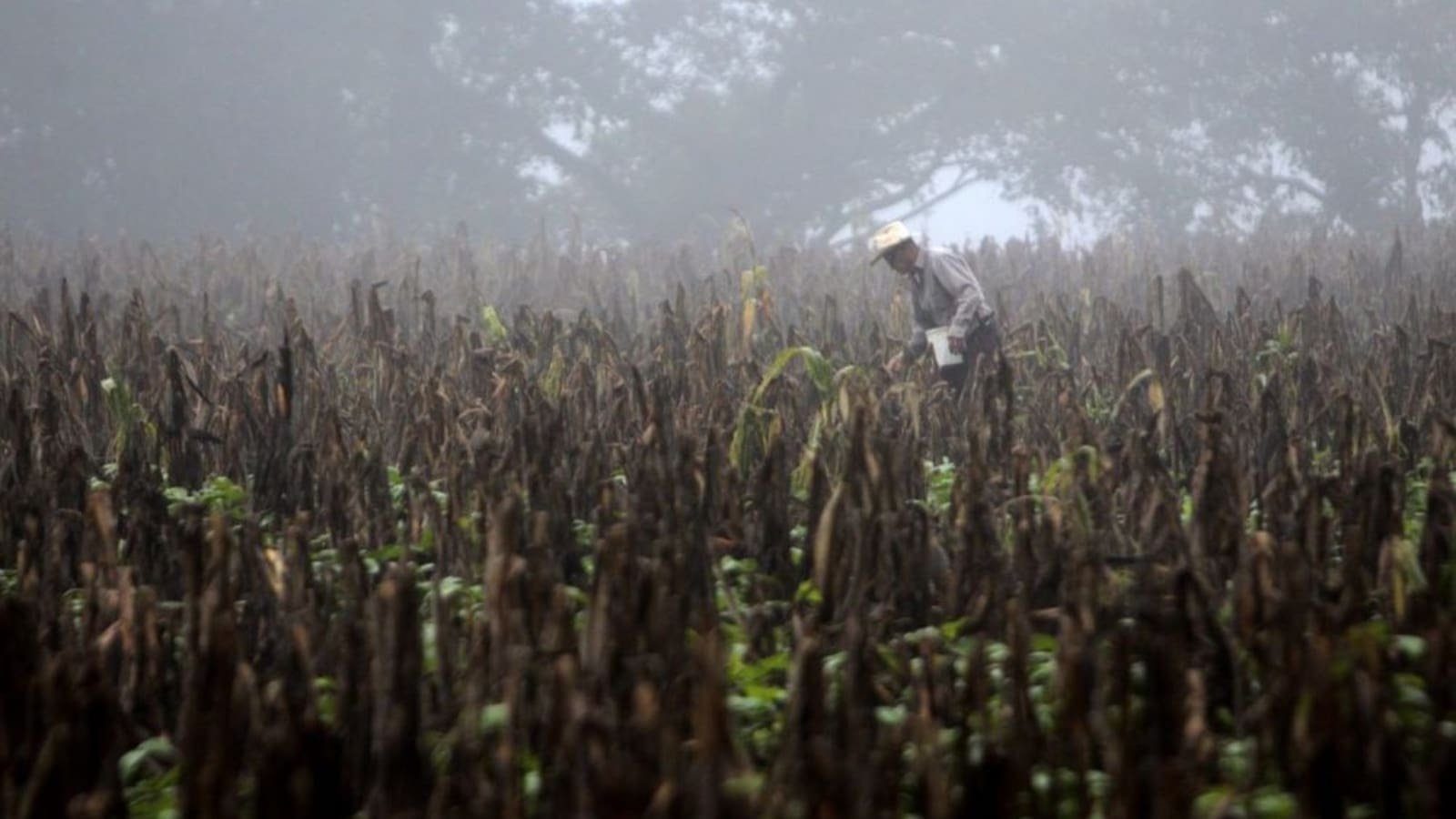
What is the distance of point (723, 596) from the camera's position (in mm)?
4176

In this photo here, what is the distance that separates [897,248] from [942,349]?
1.65 feet

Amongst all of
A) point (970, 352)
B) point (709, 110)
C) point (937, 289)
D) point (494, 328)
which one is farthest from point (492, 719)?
point (709, 110)

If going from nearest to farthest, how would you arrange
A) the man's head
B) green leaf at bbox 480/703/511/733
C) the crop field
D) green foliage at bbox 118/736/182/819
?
the crop field, green leaf at bbox 480/703/511/733, green foliage at bbox 118/736/182/819, the man's head

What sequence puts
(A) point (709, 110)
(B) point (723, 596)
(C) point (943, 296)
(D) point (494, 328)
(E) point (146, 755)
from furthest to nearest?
(A) point (709, 110) → (C) point (943, 296) → (D) point (494, 328) → (B) point (723, 596) → (E) point (146, 755)

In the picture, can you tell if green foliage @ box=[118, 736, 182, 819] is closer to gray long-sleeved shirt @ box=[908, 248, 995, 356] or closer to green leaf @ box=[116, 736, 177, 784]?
green leaf @ box=[116, 736, 177, 784]

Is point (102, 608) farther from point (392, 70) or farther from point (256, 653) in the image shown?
point (392, 70)

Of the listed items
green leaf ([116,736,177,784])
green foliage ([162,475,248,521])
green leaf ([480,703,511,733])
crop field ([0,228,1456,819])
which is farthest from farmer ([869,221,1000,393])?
green leaf ([480,703,511,733])

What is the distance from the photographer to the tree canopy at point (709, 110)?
90.0 ft

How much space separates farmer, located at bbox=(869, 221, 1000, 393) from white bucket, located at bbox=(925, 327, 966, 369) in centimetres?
3

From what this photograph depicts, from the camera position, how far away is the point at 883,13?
97.3 ft

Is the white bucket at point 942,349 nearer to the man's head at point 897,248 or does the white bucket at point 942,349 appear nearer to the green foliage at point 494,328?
the man's head at point 897,248

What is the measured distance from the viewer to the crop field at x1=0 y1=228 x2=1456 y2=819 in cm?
255

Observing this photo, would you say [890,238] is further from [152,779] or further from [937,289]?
[152,779]

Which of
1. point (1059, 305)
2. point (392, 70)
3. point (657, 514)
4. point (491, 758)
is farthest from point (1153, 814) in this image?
point (392, 70)
